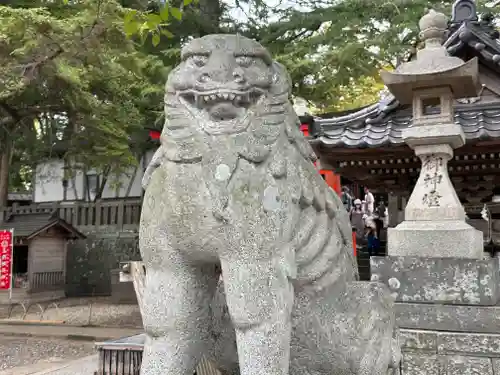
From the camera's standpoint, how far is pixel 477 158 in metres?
5.80

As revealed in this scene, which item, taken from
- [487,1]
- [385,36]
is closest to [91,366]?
[385,36]

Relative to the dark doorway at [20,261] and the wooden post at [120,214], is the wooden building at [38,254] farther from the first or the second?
the wooden post at [120,214]

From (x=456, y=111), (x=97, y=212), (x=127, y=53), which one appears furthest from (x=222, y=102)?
(x=97, y=212)

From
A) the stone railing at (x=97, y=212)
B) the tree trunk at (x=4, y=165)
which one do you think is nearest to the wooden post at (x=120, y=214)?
the stone railing at (x=97, y=212)

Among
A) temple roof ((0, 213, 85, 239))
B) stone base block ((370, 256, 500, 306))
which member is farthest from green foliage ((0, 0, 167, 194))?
stone base block ((370, 256, 500, 306))

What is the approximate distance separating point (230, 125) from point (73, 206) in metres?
15.1

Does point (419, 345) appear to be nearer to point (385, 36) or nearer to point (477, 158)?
point (477, 158)

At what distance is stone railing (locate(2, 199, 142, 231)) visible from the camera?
48.5 ft

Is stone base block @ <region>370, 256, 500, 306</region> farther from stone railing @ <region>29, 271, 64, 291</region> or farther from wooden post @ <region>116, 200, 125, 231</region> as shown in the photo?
wooden post @ <region>116, 200, 125, 231</region>

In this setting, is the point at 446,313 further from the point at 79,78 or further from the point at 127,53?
the point at 79,78

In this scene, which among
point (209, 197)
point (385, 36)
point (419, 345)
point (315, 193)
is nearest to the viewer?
point (209, 197)

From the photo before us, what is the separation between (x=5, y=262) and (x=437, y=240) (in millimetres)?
10235

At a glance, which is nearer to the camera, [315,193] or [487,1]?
[315,193]

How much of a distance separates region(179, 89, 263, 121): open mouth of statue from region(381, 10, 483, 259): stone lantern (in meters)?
2.81
